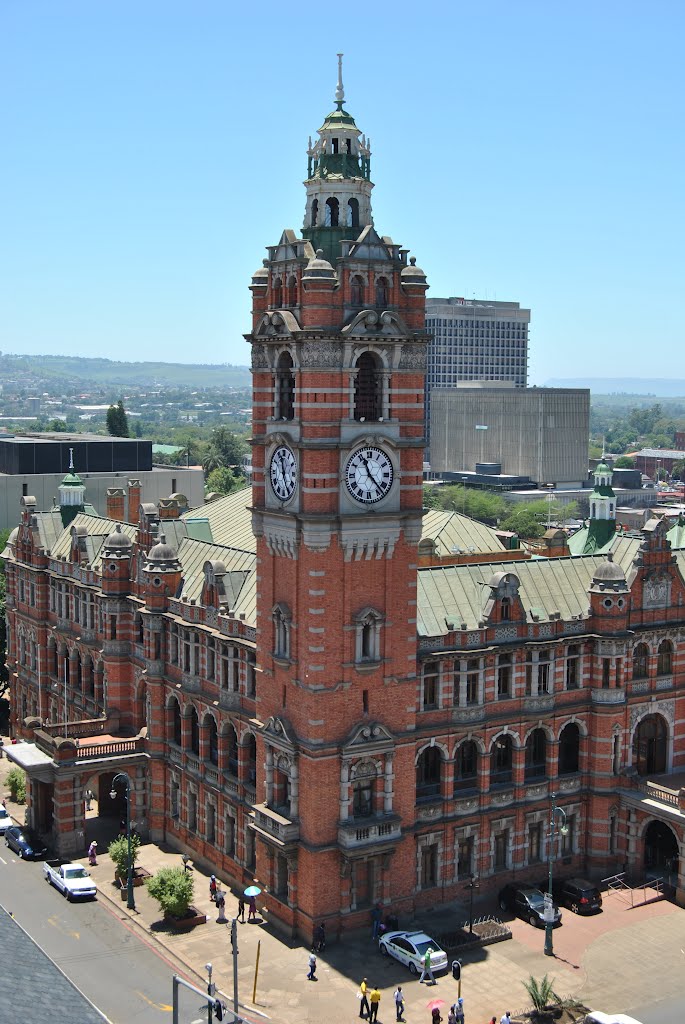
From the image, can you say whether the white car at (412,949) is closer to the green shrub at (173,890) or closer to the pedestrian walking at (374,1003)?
the pedestrian walking at (374,1003)

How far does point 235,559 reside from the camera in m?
86.8

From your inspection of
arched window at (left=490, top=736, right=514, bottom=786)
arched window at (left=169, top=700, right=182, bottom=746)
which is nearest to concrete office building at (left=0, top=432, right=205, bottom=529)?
arched window at (left=169, top=700, right=182, bottom=746)

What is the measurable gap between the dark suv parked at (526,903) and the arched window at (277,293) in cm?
3937

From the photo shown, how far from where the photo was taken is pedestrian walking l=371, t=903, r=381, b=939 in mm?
70938

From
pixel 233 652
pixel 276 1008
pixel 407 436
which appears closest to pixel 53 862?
pixel 233 652

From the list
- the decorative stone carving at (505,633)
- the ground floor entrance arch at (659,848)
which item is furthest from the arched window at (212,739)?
the ground floor entrance arch at (659,848)

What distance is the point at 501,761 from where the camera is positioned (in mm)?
79812

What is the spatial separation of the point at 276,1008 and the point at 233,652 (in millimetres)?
23741

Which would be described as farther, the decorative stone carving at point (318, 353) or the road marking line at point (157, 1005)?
the decorative stone carving at point (318, 353)

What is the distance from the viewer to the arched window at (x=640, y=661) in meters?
83.2

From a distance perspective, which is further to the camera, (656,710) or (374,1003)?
(656,710)

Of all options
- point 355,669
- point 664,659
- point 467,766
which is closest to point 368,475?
point 355,669

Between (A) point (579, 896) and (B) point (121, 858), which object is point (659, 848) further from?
(B) point (121, 858)

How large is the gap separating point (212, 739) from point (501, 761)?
20.1 meters
